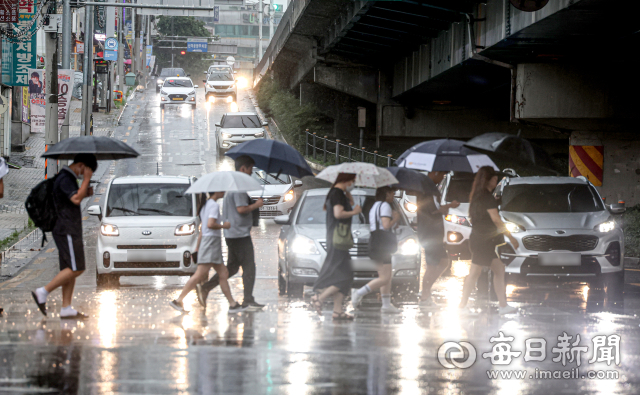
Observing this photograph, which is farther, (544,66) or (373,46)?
(373,46)

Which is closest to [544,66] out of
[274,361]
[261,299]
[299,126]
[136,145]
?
[261,299]

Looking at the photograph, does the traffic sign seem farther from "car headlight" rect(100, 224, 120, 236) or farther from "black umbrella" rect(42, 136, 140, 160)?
"black umbrella" rect(42, 136, 140, 160)

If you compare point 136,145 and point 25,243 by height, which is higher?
point 136,145

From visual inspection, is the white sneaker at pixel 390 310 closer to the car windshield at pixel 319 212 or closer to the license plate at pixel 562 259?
the car windshield at pixel 319 212

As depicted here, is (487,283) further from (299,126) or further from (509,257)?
(299,126)

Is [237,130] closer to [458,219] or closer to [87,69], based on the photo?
[87,69]

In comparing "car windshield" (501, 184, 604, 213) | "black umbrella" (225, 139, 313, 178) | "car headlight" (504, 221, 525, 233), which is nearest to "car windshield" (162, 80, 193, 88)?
"car windshield" (501, 184, 604, 213)

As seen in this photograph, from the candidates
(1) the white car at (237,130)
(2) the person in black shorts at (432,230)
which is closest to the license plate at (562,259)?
(2) the person in black shorts at (432,230)

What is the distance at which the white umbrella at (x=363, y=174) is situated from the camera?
343 inches

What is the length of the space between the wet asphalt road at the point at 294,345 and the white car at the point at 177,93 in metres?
40.4

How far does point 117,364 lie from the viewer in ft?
21.5

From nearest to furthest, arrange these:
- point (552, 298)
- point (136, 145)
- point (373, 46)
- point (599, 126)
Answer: point (552, 298) < point (599, 126) < point (373, 46) < point (136, 145)

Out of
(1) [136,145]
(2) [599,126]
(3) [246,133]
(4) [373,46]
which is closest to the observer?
(2) [599,126]

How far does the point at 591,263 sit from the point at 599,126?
11368 millimetres
